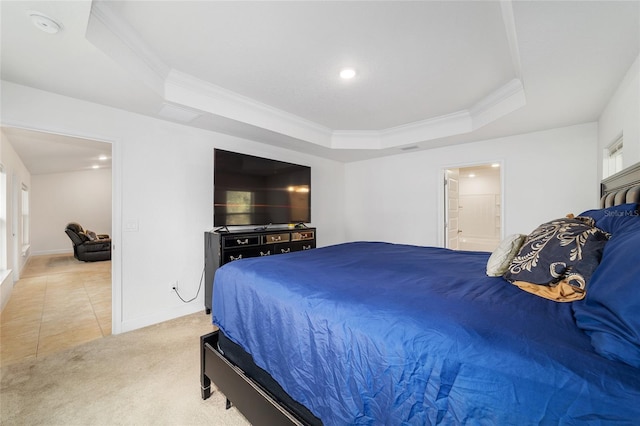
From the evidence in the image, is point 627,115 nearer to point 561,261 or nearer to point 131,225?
point 561,261

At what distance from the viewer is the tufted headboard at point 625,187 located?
1.57 m

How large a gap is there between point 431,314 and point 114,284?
3199mm

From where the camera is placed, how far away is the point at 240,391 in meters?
1.47

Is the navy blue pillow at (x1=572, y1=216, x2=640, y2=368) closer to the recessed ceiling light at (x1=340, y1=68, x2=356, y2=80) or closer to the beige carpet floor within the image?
the beige carpet floor

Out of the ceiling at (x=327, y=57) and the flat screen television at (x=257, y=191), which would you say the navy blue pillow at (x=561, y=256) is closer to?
the ceiling at (x=327, y=57)

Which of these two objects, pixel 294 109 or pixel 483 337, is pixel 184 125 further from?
pixel 483 337

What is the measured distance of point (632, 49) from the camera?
5.60ft

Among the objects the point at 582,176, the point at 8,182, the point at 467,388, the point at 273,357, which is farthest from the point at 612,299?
the point at 8,182

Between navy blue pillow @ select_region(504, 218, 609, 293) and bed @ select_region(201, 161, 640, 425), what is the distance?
23 millimetres

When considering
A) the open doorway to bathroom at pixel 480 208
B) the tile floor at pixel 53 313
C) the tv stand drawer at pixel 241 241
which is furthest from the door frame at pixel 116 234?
the open doorway to bathroom at pixel 480 208

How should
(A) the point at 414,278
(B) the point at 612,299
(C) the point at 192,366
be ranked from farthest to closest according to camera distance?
(C) the point at 192,366 < (A) the point at 414,278 < (B) the point at 612,299

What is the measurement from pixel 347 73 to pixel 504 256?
2.06m

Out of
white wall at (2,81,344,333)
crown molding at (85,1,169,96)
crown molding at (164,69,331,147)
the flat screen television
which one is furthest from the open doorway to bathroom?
crown molding at (85,1,169,96)

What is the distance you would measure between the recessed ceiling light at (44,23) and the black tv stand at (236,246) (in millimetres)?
2091
